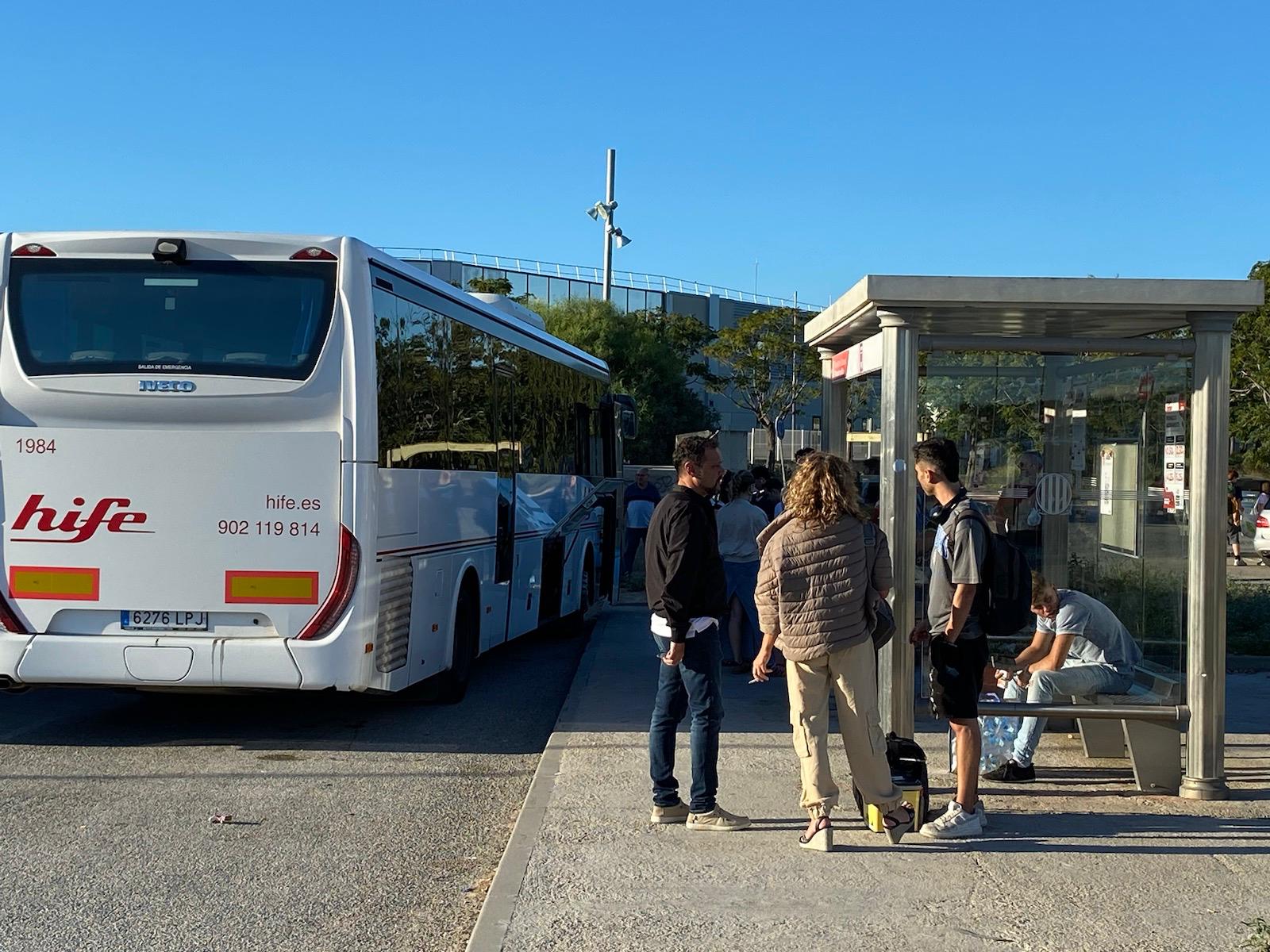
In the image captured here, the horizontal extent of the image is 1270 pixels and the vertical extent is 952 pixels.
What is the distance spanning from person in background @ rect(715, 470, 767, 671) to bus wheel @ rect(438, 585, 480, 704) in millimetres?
2242

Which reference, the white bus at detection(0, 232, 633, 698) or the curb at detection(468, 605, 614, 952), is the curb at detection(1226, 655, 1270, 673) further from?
the white bus at detection(0, 232, 633, 698)

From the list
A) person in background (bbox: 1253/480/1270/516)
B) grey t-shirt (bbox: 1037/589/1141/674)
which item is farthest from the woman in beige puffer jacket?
person in background (bbox: 1253/480/1270/516)

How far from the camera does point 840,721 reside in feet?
19.8

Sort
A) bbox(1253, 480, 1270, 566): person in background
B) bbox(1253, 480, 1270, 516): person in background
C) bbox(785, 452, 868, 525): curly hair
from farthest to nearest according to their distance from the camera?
bbox(1253, 480, 1270, 516): person in background → bbox(1253, 480, 1270, 566): person in background → bbox(785, 452, 868, 525): curly hair

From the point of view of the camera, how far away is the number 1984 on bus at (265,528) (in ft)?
26.5

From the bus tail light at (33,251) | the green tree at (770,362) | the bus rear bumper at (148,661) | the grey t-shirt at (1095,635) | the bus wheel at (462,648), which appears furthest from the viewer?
the green tree at (770,362)

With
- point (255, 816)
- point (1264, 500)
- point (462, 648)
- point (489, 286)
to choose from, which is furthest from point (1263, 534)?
point (489, 286)

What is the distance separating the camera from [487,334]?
10.8 metres

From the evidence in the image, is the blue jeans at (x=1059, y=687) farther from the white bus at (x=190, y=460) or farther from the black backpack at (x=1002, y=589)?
the white bus at (x=190, y=460)

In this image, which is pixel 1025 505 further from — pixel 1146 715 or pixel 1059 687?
pixel 1146 715

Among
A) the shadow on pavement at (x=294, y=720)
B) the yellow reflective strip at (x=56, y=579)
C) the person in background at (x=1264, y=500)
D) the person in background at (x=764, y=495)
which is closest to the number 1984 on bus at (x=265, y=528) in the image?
the yellow reflective strip at (x=56, y=579)

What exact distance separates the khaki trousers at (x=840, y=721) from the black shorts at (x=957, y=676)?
40 cm

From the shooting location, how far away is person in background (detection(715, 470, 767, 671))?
11.6m

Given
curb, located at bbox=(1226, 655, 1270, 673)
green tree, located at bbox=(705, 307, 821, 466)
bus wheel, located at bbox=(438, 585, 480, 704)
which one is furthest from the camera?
green tree, located at bbox=(705, 307, 821, 466)
